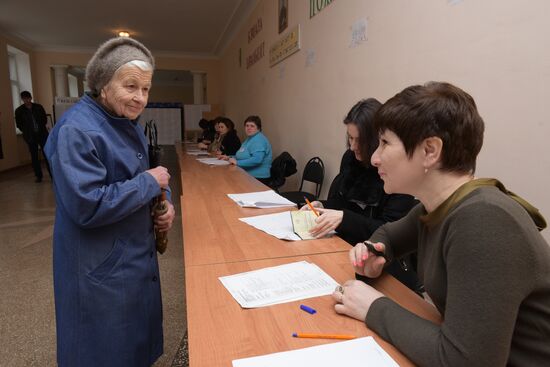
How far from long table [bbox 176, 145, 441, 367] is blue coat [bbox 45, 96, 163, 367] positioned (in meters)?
0.21

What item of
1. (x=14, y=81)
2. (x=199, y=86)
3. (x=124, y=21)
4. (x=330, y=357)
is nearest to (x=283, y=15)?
(x=330, y=357)

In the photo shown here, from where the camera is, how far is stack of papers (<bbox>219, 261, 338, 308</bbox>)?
0.94 metres

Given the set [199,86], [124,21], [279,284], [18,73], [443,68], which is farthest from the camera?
[199,86]

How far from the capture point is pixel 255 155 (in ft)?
13.3

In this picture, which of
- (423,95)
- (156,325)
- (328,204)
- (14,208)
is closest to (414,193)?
(423,95)

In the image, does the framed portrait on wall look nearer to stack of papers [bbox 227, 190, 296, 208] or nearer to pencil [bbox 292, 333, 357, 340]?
stack of papers [bbox 227, 190, 296, 208]

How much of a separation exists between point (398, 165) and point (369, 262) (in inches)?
13.8

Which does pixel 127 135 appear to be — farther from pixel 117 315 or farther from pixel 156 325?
pixel 156 325

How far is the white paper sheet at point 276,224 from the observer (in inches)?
56.2

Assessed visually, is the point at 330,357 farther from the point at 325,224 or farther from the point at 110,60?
the point at 110,60

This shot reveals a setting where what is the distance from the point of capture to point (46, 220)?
423cm

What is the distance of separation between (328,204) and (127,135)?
1.17 metres

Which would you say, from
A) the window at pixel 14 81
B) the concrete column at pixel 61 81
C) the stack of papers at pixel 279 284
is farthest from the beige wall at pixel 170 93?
the stack of papers at pixel 279 284

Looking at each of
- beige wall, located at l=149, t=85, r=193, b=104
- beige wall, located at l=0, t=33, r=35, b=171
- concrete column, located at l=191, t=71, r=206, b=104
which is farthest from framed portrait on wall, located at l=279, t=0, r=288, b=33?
beige wall, located at l=149, t=85, r=193, b=104
